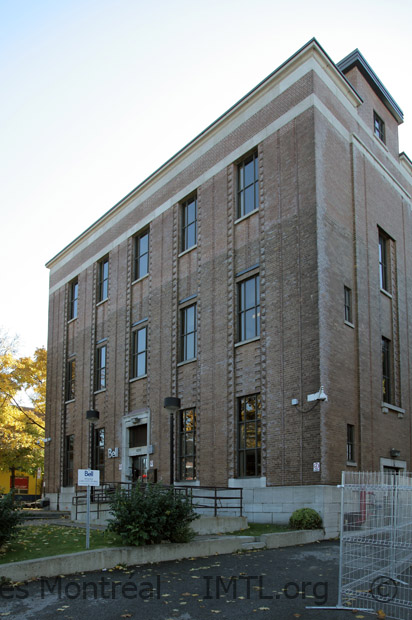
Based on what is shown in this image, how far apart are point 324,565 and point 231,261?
13.1 meters

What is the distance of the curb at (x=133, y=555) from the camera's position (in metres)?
10.9

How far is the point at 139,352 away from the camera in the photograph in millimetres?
28953

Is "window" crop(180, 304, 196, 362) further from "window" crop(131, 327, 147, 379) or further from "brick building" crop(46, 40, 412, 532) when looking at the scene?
"window" crop(131, 327, 147, 379)

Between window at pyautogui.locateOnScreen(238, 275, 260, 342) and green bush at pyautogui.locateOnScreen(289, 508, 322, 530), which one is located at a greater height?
window at pyautogui.locateOnScreen(238, 275, 260, 342)

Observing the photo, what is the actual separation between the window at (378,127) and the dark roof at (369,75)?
2.85 ft

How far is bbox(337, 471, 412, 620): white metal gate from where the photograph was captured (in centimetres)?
865

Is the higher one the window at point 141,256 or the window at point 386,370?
the window at point 141,256

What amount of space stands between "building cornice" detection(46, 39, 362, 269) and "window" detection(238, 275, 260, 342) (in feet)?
22.2

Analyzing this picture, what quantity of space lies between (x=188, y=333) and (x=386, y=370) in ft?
25.9

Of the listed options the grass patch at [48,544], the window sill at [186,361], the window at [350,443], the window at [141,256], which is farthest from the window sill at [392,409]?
the window at [141,256]

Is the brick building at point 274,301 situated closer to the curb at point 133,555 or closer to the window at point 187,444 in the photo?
the window at point 187,444

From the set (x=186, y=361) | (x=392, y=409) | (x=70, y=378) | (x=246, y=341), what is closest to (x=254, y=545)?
(x=246, y=341)

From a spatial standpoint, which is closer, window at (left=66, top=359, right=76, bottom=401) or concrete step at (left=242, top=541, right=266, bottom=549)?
concrete step at (left=242, top=541, right=266, bottom=549)

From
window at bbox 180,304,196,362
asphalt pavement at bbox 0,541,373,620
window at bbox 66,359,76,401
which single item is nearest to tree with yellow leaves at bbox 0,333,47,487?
window at bbox 66,359,76,401
